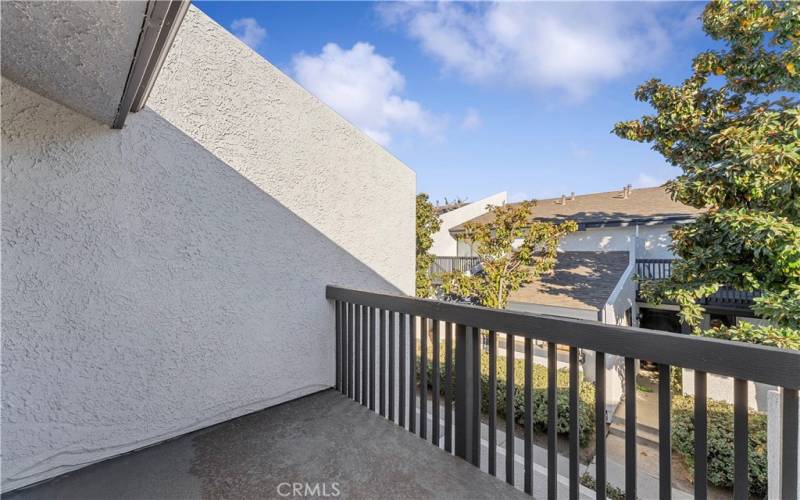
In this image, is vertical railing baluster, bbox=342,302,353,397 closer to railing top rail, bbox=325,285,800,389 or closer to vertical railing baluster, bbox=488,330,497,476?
railing top rail, bbox=325,285,800,389

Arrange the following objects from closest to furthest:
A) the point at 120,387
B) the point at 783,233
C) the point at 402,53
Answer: the point at 120,387, the point at 783,233, the point at 402,53

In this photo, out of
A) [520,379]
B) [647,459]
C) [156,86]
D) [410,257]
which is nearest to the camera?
[156,86]

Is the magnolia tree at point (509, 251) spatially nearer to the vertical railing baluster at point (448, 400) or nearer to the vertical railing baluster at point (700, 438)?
the vertical railing baluster at point (448, 400)

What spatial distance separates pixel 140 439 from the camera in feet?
6.71

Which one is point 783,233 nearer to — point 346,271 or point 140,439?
point 346,271

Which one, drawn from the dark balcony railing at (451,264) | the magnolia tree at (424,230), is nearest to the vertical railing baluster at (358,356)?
the magnolia tree at (424,230)

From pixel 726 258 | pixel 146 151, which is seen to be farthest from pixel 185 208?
pixel 726 258

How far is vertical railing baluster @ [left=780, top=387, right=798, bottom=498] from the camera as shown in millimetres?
1068

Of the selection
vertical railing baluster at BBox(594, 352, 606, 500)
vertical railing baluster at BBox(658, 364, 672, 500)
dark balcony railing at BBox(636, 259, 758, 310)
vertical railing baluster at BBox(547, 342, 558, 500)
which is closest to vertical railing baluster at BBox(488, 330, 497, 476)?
vertical railing baluster at BBox(547, 342, 558, 500)

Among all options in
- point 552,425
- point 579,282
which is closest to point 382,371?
point 552,425

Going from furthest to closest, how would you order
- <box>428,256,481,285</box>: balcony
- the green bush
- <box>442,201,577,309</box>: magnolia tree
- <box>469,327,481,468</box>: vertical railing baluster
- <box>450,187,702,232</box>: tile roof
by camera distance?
<box>428,256,481,285</box>: balcony → <box>450,187,702,232</box>: tile roof → <box>442,201,577,309</box>: magnolia tree → the green bush → <box>469,327,481,468</box>: vertical railing baluster

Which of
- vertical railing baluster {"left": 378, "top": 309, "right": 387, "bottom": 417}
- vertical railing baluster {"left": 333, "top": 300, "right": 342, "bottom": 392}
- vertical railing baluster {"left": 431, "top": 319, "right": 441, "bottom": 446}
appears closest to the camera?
vertical railing baluster {"left": 431, "top": 319, "right": 441, "bottom": 446}

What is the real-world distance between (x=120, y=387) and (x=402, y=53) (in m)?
6.06

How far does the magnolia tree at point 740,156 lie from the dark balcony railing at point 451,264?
736 cm
